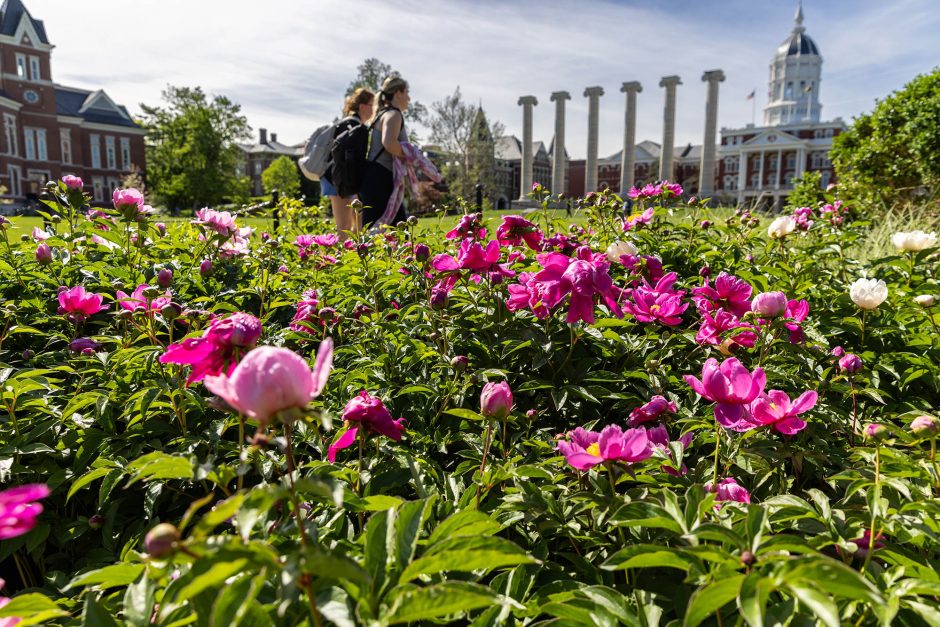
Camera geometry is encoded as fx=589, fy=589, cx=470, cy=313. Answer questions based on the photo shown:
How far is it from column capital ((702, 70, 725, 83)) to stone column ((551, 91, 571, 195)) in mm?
8497

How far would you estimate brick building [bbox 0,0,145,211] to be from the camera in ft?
114

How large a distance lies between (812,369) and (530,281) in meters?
0.76

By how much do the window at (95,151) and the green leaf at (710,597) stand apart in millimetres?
48896

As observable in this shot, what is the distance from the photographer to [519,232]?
6.07 feet

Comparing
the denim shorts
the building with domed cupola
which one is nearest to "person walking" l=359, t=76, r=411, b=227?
the denim shorts

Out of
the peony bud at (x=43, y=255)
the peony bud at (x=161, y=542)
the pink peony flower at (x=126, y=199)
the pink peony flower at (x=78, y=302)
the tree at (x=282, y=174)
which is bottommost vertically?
the peony bud at (x=161, y=542)

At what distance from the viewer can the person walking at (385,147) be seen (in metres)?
4.62

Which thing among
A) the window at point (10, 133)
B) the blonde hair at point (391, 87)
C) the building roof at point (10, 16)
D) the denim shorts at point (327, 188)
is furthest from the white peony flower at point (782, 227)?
the building roof at point (10, 16)

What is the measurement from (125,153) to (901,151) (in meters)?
46.6

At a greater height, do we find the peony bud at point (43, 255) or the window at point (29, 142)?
the window at point (29, 142)

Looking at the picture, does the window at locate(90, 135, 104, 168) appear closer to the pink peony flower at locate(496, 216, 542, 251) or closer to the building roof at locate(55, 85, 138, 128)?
the building roof at locate(55, 85, 138, 128)

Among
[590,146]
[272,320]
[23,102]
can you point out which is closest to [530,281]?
[272,320]

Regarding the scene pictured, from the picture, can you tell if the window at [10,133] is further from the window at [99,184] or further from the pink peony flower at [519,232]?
the pink peony flower at [519,232]

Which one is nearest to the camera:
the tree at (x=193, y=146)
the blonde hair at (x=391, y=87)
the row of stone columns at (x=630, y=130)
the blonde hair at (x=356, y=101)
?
the blonde hair at (x=391, y=87)
